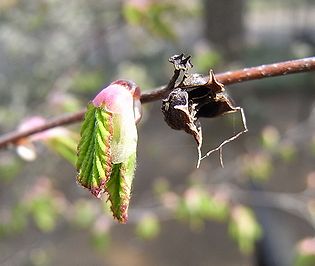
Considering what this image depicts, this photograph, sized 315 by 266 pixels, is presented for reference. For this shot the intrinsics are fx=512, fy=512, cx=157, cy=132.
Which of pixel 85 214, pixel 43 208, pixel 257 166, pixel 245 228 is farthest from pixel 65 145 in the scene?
pixel 257 166

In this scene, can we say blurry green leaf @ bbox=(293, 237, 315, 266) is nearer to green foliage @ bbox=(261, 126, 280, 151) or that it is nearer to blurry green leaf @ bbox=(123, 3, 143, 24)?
blurry green leaf @ bbox=(123, 3, 143, 24)

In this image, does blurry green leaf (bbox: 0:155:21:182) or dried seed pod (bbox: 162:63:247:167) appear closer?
dried seed pod (bbox: 162:63:247:167)

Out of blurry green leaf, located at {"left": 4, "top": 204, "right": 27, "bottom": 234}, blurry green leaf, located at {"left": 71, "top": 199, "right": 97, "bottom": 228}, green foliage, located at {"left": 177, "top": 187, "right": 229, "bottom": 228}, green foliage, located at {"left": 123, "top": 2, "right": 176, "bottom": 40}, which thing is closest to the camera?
green foliage, located at {"left": 123, "top": 2, "right": 176, "bottom": 40}

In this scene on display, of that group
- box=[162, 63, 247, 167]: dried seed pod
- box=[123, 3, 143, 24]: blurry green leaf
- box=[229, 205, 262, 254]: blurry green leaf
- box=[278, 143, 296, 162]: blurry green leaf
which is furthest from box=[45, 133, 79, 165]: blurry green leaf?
box=[278, 143, 296, 162]: blurry green leaf

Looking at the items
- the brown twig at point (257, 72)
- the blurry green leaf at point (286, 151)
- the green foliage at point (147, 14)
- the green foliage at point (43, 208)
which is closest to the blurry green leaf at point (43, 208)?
the green foliage at point (43, 208)

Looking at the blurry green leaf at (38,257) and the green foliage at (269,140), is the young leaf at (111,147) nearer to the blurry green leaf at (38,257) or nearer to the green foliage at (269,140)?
the green foliage at (269,140)

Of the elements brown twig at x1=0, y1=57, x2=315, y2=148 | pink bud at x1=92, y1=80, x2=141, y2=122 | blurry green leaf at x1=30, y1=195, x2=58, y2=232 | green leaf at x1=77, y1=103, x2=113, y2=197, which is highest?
brown twig at x1=0, y1=57, x2=315, y2=148

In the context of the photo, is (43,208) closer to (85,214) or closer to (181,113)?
(85,214)
